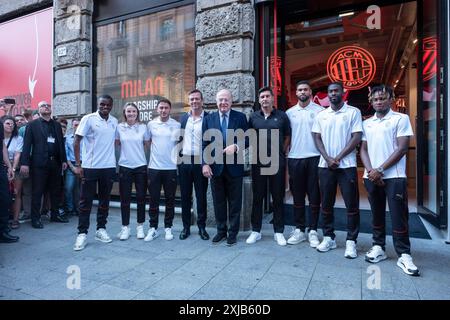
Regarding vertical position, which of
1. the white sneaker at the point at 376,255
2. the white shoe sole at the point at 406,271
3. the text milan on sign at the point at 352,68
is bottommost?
the white shoe sole at the point at 406,271

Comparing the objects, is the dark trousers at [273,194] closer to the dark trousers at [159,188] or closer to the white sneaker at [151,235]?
the dark trousers at [159,188]

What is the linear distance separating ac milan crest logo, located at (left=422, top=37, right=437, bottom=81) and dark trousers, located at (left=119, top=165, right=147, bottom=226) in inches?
190

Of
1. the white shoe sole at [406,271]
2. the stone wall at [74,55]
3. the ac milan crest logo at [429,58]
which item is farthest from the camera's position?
the stone wall at [74,55]

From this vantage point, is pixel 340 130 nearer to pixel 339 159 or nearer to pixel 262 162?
pixel 339 159

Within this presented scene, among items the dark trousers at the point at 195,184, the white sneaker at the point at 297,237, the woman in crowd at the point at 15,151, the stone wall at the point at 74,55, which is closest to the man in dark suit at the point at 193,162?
the dark trousers at the point at 195,184

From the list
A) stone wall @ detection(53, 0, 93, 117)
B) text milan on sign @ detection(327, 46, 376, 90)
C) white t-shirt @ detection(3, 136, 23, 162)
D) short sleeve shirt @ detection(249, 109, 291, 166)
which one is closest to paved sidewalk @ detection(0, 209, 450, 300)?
short sleeve shirt @ detection(249, 109, 291, 166)

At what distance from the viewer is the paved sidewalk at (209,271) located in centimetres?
285

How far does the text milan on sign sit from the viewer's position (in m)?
7.21

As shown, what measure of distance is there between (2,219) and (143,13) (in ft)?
14.7

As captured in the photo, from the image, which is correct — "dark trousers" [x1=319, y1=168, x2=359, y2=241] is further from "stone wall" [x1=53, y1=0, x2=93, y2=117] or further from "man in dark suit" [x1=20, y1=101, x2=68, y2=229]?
"stone wall" [x1=53, y1=0, x2=93, y2=117]

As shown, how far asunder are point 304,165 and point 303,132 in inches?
17.8

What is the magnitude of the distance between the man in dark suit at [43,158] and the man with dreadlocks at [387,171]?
16.9 feet

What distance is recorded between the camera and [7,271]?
3.44 meters
